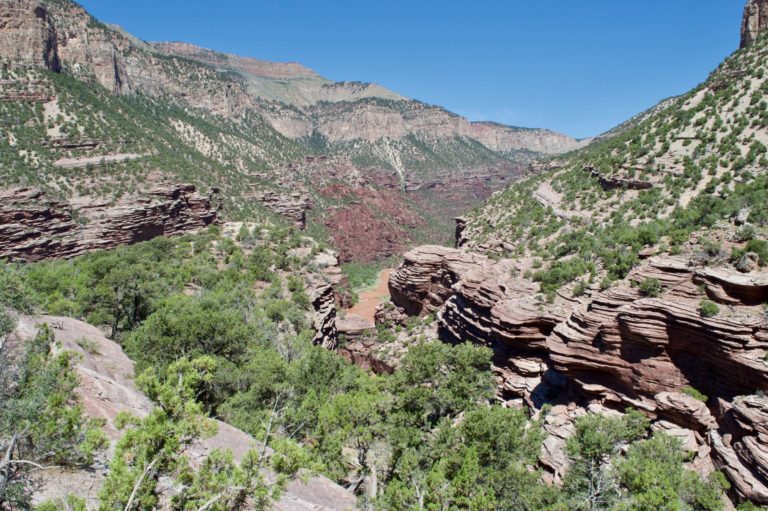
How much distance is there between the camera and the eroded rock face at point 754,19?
144 ft

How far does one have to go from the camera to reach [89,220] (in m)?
46.8

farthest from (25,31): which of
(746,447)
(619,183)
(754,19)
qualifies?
(754,19)

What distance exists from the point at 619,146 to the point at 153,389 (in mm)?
51838

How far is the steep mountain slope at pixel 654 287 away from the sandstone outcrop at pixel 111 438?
10.1 m

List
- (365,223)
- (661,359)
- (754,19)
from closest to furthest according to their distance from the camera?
(661,359) < (754,19) < (365,223)

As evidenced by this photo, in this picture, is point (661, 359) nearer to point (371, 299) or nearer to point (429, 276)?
point (429, 276)

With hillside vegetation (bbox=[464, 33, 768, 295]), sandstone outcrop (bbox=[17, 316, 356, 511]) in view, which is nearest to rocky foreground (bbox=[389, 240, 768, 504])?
hillside vegetation (bbox=[464, 33, 768, 295])

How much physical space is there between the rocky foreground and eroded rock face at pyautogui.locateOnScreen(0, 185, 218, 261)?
44.4 meters

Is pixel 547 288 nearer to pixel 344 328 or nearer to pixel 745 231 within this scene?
pixel 745 231

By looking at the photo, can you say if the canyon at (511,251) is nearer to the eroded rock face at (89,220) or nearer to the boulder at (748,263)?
the boulder at (748,263)

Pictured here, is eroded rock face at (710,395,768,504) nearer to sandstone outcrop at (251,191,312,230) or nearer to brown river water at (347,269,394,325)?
brown river water at (347,269,394,325)

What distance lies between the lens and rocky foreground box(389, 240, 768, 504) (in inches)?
557

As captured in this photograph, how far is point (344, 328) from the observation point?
1714 inches

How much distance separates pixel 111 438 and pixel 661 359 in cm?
2009
